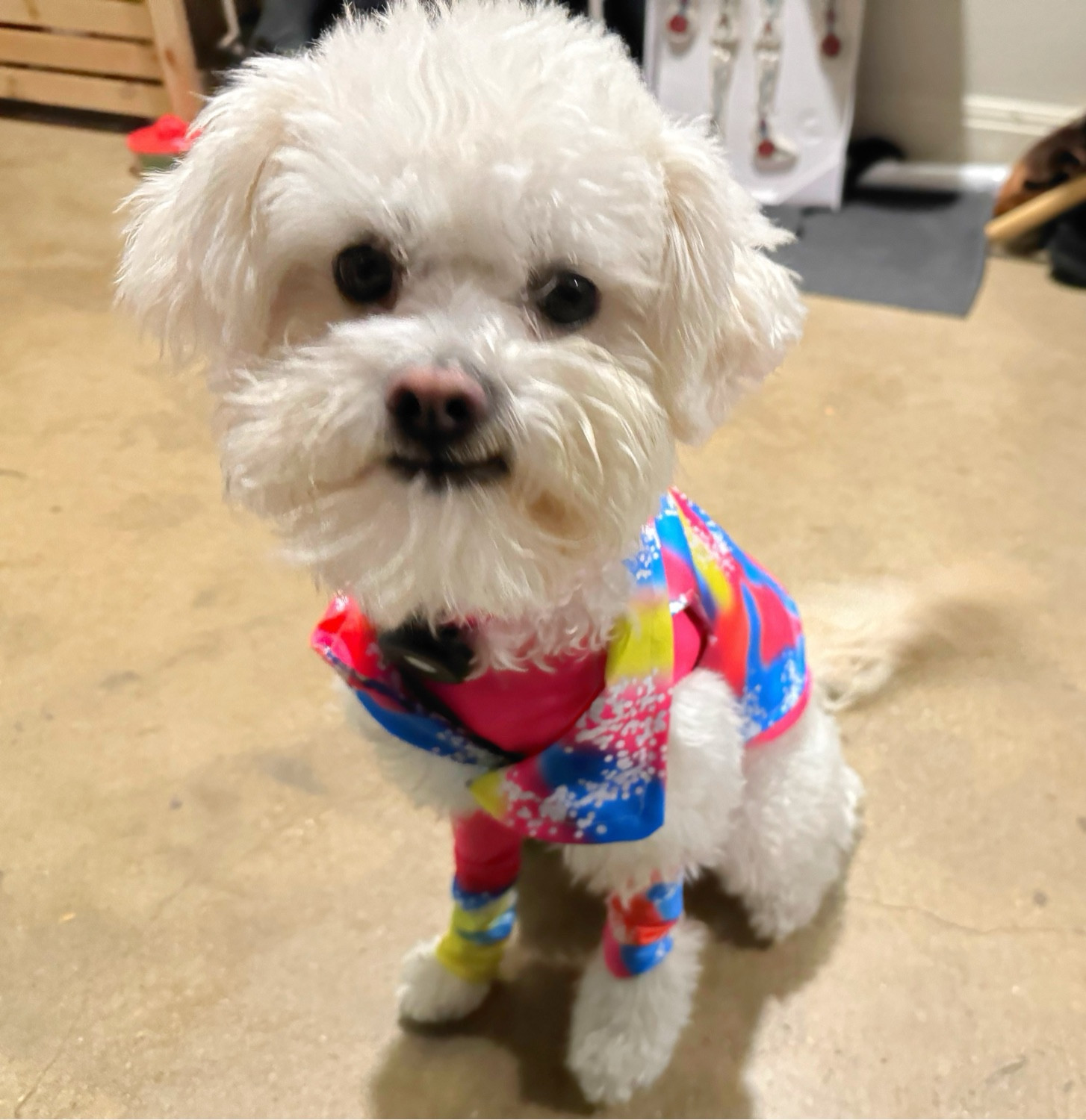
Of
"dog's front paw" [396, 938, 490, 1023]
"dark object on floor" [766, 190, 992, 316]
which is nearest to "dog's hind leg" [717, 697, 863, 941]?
"dog's front paw" [396, 938, 490, 1023]

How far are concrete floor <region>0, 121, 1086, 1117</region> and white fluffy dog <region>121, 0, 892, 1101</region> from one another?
53 cm

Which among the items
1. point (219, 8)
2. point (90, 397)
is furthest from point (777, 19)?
point (90, 397)

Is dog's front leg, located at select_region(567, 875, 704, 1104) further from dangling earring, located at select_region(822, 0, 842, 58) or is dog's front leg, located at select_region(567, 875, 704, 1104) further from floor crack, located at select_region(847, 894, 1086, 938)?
dangling earring, located at select_region(822, 0, 842, 58)

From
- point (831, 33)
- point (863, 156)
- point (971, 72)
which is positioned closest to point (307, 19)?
point (831, 33)

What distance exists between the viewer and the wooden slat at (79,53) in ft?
8.43

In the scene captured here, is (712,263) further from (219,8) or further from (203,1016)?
(219,8)

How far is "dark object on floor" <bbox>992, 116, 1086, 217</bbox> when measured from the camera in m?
2.06

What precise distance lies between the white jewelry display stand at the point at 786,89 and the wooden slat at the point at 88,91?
4.54 ft

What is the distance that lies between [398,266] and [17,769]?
37.0 inches

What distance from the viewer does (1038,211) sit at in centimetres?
209

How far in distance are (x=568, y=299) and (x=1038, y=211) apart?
6.29 feet

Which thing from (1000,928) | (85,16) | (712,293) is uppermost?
(712,293)

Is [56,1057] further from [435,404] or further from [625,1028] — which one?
[435,404]

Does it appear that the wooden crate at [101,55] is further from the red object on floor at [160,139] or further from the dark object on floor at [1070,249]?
the dark object on floor at [1070,249]
